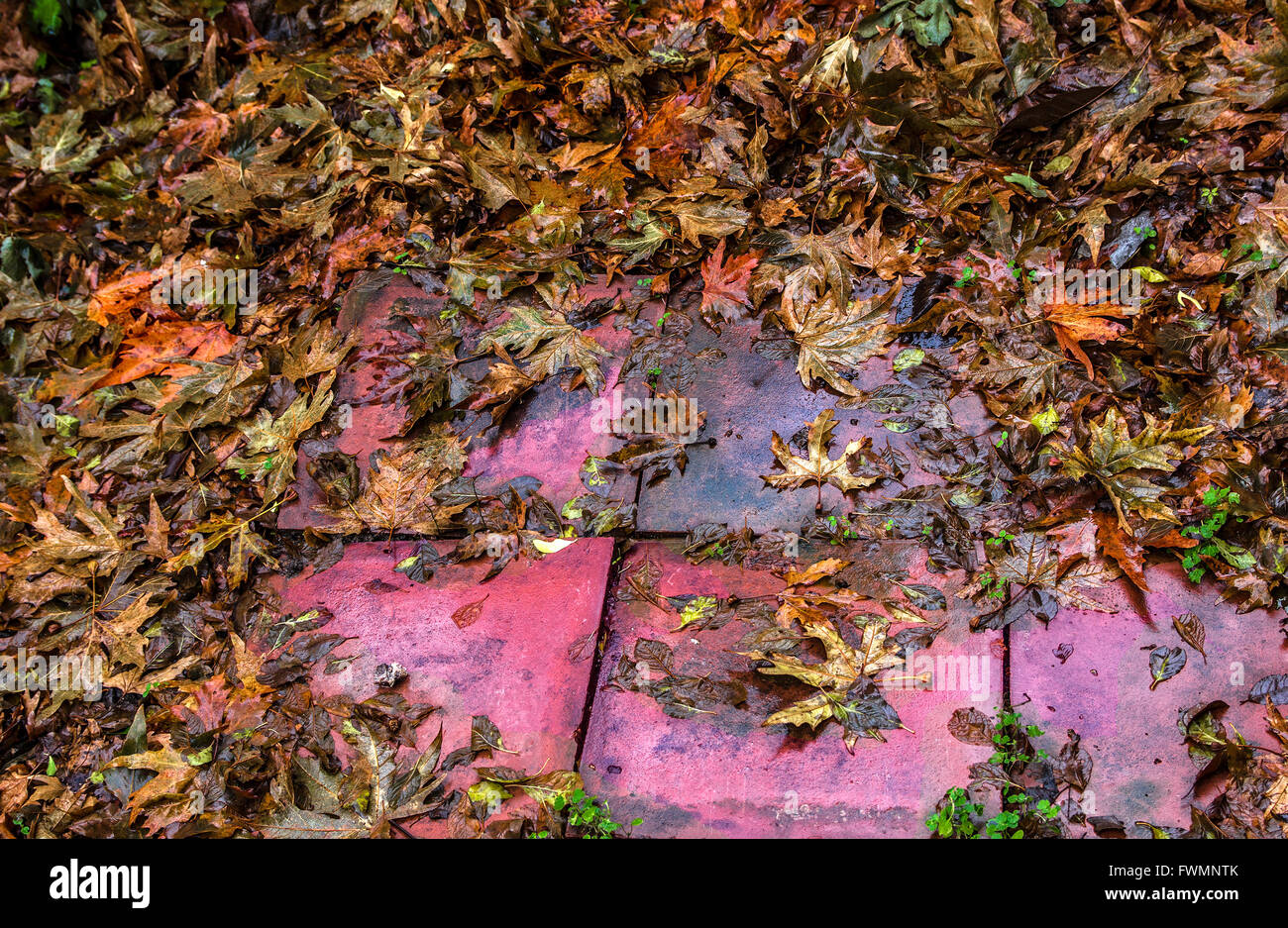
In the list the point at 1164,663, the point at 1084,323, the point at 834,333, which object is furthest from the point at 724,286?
the point at 1164,663

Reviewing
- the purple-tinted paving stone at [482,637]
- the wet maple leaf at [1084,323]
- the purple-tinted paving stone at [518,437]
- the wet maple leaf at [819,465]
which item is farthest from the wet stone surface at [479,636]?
the wet maple leaf at [1084,323]

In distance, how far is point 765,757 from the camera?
5.85ft

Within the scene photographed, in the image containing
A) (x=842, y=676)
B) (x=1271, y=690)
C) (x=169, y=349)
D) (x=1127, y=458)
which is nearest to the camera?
(x=1271, y=690)

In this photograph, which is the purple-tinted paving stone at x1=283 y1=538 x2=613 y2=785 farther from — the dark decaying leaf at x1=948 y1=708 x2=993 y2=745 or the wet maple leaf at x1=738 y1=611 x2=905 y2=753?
the dark decaying leaf at x1=948 y1=708 x2=993 y2=745

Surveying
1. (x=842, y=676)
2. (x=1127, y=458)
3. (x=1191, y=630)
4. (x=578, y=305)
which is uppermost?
(x=578, y=305)

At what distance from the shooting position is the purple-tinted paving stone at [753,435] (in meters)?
2.17

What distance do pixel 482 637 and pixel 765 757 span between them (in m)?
0.74

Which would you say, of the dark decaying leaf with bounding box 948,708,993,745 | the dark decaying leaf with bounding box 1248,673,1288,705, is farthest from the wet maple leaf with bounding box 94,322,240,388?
the dark decaying leaf with bounding box 1248,673,1288,705

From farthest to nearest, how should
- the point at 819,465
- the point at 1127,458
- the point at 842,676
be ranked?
the point at 819,465 → the point at 1127,458 → the point at 842,676

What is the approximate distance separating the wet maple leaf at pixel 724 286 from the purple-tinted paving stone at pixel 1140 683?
1216 millimetres

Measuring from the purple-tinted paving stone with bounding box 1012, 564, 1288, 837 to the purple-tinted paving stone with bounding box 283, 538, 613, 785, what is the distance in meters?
1.00

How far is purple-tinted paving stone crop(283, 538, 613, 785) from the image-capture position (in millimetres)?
1908

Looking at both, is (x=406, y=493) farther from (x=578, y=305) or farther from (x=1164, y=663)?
(x=1164, y=663)
